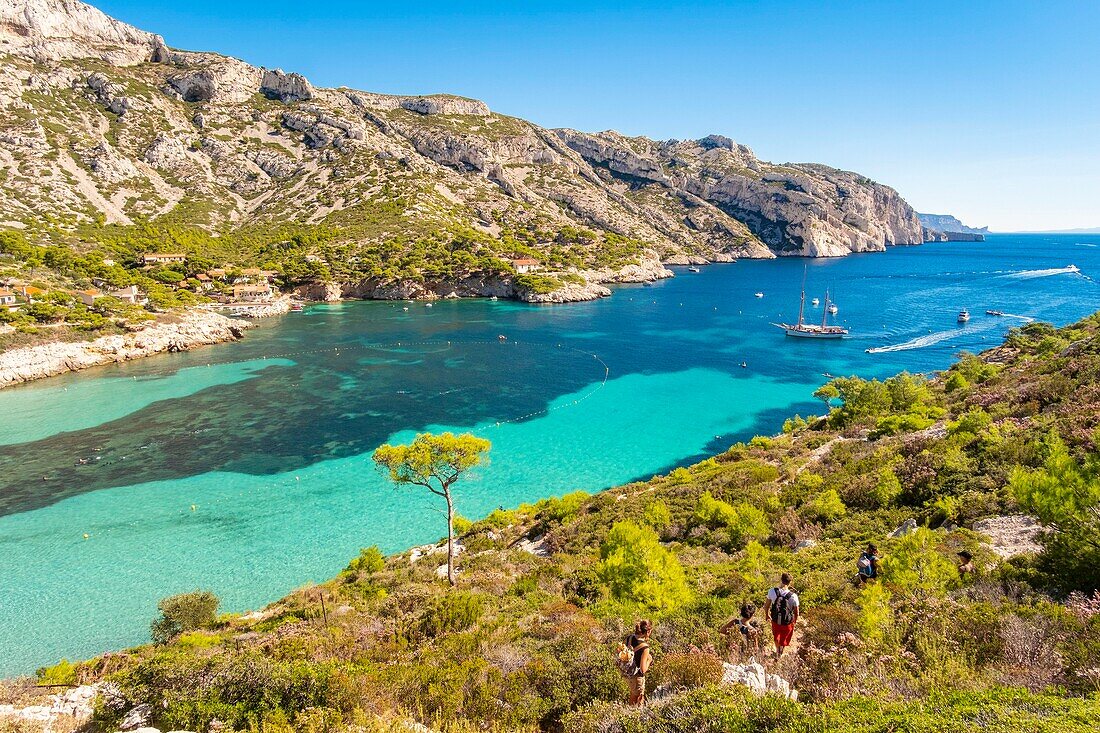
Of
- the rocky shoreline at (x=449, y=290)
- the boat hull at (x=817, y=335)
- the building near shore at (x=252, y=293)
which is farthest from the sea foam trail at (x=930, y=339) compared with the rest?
the building near shore at (x=252, y=293)

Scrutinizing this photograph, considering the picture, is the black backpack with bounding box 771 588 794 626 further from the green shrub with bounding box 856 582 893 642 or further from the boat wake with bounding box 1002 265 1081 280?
the boat wake with bounding box 1002 265 1081 280

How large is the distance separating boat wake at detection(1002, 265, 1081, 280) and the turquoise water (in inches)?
1701

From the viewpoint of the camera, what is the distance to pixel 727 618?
7.96 meters

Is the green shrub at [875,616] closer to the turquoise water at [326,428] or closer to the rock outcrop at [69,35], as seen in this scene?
the turquoise water at [326,428]

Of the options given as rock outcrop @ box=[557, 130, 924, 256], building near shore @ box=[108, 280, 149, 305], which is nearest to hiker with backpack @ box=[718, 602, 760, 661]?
building near shore @ box=[108, 280, 149, 305]

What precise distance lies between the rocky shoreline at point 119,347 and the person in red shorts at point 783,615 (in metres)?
56.2

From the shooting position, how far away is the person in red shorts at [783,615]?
670cm

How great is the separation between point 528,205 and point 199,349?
95296 mm

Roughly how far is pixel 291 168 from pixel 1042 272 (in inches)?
7041

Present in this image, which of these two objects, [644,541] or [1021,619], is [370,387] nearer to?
[644,541]

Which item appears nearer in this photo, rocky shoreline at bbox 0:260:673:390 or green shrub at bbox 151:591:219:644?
green shrub at bbox 151:591:219:644

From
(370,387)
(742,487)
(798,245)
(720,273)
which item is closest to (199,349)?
(370,387)

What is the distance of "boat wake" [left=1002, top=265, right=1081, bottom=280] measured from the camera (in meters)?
103

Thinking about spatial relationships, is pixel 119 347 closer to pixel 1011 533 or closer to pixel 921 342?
pixel 1011 533
